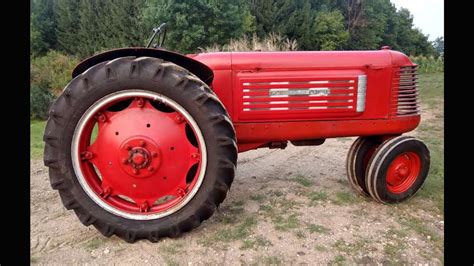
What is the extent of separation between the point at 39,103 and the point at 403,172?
9.50 meters

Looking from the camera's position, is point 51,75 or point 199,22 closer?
point 51,75

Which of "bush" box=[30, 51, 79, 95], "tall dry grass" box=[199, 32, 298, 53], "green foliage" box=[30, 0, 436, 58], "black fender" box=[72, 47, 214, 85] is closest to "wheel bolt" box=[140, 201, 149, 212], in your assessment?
"black fender" box=[72, 47, 214, 85]

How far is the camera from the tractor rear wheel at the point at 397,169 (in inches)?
119

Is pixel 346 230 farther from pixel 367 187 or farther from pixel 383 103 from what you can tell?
pixel 383 103

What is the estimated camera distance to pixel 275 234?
2678mm

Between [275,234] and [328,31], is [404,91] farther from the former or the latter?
[328,31]

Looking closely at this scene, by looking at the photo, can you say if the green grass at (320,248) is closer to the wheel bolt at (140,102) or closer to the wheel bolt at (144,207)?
A: the wheel bolt at (144,207)

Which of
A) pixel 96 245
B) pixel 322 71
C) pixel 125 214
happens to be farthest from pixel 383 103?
pixel 96 245

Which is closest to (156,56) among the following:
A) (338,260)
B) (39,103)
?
(338,260)

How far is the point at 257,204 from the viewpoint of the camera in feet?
10.6

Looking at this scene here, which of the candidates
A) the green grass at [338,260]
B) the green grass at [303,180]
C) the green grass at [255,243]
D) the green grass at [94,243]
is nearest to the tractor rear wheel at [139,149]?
the green grass at [94,243]

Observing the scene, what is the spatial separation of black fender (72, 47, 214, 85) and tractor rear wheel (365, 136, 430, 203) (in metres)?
1.67

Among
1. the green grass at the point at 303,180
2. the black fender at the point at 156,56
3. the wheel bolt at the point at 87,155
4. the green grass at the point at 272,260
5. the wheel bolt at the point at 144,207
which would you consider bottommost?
the green grass at the point at 272,260

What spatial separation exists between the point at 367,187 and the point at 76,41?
22425 millimetres
